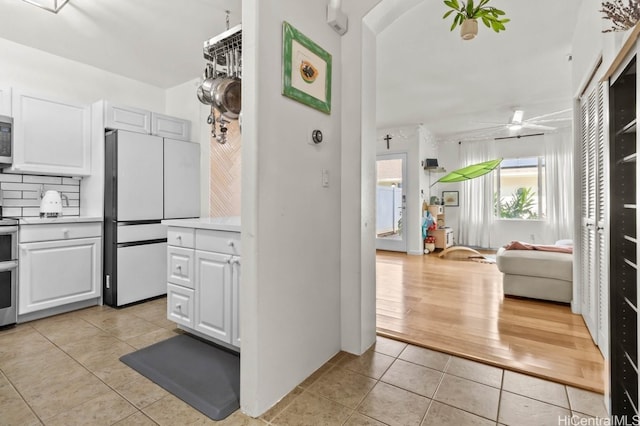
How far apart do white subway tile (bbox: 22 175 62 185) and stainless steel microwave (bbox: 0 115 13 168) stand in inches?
14.2

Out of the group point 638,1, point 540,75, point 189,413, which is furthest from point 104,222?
point 540,75

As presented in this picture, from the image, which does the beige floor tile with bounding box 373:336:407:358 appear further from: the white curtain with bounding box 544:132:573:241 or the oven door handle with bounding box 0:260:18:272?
the white curtain with bounding box 544:132:573:241

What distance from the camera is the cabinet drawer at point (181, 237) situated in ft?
7.77

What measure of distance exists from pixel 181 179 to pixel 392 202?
4391 millimetres

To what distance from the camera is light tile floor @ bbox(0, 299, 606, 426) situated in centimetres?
155

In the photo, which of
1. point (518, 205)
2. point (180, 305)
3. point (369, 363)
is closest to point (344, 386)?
point (369, 363)

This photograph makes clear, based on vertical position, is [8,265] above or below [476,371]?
above

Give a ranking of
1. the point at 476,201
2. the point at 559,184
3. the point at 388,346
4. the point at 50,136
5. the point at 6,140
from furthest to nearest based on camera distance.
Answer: the point at 476,201, the point at 559,184, the point at 50,136, the point at 6,140, the point at 388,346

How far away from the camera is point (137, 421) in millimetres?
1529

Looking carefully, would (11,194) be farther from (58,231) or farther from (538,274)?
(538,274)

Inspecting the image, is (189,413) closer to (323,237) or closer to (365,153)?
(323,237)

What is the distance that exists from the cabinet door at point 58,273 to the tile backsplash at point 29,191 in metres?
0.62

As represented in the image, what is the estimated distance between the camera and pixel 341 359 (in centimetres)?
213

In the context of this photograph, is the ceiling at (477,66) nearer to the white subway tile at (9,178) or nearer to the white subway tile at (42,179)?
the white subway tile at (42,179)
